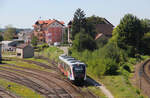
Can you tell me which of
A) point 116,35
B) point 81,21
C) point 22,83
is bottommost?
point 22,83

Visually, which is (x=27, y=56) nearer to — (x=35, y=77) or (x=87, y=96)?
(x=35, y=77)

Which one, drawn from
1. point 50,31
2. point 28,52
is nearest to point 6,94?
point 28,52

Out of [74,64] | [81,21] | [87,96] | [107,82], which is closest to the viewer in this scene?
[87,96]

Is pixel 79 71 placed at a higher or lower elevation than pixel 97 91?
higher

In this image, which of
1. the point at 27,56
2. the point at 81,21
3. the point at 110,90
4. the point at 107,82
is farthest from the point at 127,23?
the point at 110,90

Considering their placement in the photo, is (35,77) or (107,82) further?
(35,77)

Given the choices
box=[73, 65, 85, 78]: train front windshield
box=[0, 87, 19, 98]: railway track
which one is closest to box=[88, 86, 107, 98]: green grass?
box=[73, 65, 85, 78]: train front windshield

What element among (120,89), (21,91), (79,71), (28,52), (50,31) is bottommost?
(21,91)

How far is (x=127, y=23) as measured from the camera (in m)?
67.4

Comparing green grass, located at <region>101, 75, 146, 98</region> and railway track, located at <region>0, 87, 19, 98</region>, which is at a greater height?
green grass, located at <region>101, 75, 146, 98</region>

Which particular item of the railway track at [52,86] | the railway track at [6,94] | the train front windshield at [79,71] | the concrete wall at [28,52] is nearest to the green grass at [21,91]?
the railway track at [6,94]

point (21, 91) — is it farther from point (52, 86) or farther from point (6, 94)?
point (52, 86)

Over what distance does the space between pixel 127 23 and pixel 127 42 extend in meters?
6.02

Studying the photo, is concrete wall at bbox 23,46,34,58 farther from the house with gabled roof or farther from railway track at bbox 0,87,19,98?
the house with gabled roof
